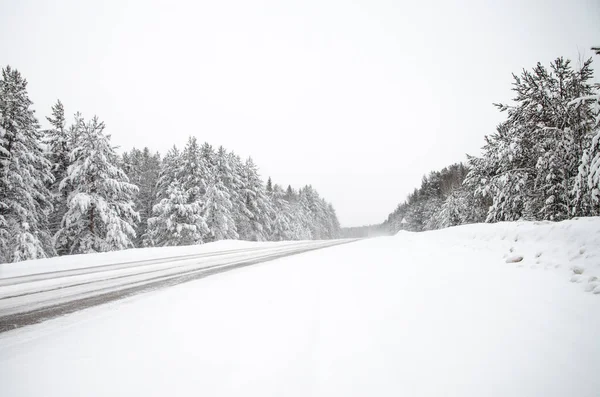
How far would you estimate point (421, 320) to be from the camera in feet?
10.4

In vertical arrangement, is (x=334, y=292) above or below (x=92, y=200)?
below

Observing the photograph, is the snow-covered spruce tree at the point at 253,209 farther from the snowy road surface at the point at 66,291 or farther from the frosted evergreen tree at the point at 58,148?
the snowy road surface at the point at 66,291

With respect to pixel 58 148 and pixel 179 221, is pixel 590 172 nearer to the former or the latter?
pixel 179 221

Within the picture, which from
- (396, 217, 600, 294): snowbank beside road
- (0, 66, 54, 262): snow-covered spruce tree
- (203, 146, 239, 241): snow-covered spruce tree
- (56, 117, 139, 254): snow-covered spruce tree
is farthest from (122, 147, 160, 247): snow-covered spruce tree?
(396, 217, 600, 294): snowbank beside road

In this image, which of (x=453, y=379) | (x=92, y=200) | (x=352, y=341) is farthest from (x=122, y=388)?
(x=92, y=200)

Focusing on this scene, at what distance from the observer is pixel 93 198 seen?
1684cm

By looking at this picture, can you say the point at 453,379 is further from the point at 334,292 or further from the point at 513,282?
the point at 513,282

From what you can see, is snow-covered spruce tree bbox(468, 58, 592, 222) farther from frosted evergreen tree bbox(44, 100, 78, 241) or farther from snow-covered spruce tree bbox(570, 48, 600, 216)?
frosted evergreen tree bbox(44, 100, 78, 241)

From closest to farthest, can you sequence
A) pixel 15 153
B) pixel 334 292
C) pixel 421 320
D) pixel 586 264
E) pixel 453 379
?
pixel 453 379 < pixel 421 320 < pixel 586 264 < pixel 334 292 < pixel 15 153

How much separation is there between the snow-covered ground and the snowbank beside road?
0.04 m

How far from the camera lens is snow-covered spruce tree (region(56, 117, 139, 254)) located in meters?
16.9

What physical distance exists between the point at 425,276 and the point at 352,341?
3.28 meters

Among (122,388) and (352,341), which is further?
(352,341)

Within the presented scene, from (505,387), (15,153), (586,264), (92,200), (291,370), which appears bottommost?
(505,387)
